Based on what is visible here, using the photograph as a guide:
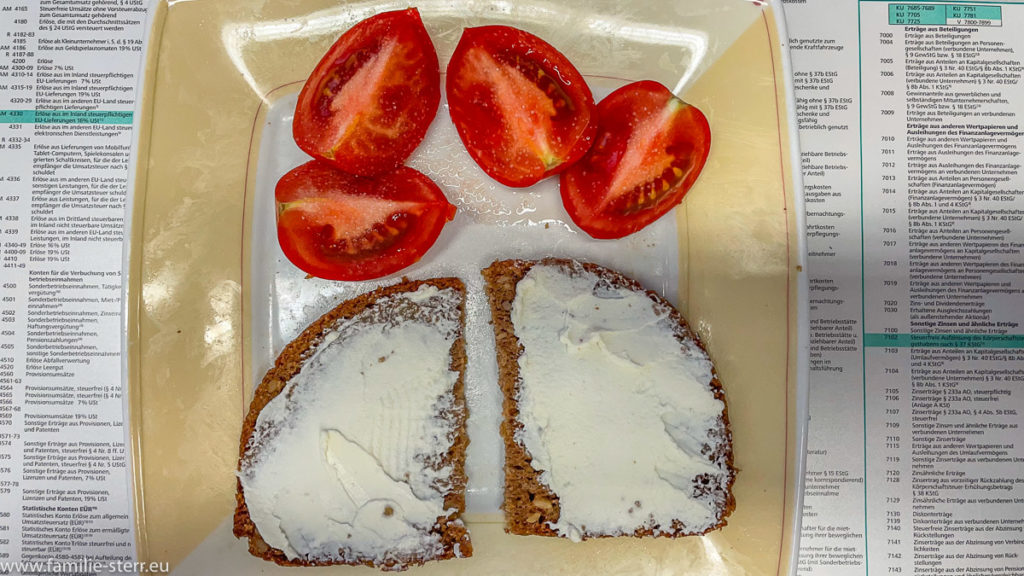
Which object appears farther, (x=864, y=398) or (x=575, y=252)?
(x=864, y=398)

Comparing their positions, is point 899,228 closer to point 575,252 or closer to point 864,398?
point 864,398

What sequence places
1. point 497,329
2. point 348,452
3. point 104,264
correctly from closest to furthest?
point 348,452 → point 497,329 → point 104,264

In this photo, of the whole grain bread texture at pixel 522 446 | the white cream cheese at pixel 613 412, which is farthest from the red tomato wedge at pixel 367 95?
the white cream cheese at pixel 613 412

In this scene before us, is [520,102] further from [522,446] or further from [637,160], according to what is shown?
[522,446]

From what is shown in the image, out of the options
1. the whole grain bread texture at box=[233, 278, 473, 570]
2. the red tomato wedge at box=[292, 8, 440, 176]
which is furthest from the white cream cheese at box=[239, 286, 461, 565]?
the red tomato wedge at box=[292, 8, 440, 176]

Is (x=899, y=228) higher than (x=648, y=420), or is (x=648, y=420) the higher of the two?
(x=899, y=228)

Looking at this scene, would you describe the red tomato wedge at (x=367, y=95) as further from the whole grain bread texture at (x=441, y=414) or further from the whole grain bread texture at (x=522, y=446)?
the whole grain bread texture at (x=522, y=446)

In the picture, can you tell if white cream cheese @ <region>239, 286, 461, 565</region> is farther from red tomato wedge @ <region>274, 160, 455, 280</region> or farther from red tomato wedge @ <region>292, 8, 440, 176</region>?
red tomato wedge @ <region>292, 8, 440, 176</region>

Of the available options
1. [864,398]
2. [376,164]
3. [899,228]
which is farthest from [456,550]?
[899,228]
